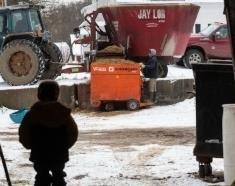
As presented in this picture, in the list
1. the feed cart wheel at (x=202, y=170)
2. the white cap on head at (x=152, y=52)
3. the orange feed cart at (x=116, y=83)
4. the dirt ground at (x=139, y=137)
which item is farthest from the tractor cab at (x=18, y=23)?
the feed cart wheel at (x=202, y=170)

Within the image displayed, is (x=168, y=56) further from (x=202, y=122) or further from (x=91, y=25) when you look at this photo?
(x=202, y=122)

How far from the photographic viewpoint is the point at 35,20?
21922 millimetres

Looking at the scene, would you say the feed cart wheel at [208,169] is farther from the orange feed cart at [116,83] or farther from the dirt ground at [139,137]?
the orange feed cart at [116,83]

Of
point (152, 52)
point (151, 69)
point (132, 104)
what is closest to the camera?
point (132, 104)

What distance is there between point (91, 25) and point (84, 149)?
382 inches

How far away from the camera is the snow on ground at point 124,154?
897 centimetres

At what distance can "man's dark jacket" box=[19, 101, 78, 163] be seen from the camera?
634 centimetres

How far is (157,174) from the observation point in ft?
30.2

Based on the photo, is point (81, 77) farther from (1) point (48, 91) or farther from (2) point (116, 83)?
(1) point (48, 91)

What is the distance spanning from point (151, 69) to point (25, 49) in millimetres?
3836

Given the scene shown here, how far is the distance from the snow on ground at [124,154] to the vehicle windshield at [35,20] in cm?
452

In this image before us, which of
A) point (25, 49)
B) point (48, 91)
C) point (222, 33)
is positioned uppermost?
point (48, 91)

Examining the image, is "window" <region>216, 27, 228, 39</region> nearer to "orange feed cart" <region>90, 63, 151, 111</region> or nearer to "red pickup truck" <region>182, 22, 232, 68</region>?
"red pickup truck" <region>182, 22, 232, 68</region>

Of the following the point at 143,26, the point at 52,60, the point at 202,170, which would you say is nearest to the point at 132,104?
the point at 143,26
